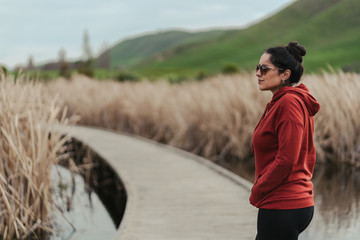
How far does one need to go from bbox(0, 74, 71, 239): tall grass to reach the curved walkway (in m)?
0.57

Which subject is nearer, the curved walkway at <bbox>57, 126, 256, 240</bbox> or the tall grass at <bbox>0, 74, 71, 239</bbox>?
the curved walkway at <bbox>57, 126, 256, 240</bbox>

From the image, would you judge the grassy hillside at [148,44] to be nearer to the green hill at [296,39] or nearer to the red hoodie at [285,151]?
the green hill at [296,39]

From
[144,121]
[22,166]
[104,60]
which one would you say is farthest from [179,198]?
[104,60]

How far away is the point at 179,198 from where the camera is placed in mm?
4941

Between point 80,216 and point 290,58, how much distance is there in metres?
4.05

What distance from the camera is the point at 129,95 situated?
1127cm

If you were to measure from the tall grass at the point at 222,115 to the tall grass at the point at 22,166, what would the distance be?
376 cm

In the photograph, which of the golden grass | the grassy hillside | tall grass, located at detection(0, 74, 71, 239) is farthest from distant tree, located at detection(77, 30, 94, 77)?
the grassy hillside

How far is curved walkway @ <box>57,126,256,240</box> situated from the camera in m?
3.90

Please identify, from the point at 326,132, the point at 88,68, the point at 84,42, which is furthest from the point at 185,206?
the point at 84,42

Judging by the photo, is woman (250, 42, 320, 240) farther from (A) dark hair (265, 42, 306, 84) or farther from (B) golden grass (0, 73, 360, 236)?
(B) golden grass (0, 73, 360, 236)

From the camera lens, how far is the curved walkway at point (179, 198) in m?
3.90

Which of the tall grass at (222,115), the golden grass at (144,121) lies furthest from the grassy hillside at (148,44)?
the tall grass at (222,115)

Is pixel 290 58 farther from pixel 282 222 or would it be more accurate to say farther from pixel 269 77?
pixel 282 222
